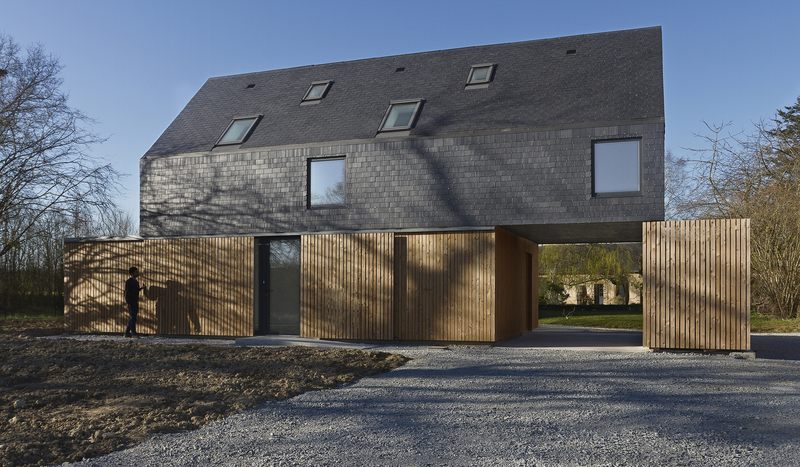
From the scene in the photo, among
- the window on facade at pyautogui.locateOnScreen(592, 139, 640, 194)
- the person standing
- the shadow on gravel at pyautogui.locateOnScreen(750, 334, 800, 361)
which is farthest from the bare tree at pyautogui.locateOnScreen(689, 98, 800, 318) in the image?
the person standing

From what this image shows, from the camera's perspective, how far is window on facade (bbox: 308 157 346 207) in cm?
1423

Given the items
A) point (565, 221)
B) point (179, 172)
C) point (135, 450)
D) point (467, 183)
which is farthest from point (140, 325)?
point (135, 450)

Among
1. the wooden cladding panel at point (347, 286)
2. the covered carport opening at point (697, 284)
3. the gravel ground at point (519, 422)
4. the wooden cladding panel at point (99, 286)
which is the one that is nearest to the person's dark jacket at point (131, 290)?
the wooden cladding panel at point (99, 286)

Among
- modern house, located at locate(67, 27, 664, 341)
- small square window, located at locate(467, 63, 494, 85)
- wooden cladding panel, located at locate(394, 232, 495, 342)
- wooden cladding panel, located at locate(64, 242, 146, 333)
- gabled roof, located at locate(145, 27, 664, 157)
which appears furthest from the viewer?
wooden cladding panel, located at locate(64, 242, 146, 333)

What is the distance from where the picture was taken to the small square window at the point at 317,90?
630 inches

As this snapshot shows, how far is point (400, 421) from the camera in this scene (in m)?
6.34

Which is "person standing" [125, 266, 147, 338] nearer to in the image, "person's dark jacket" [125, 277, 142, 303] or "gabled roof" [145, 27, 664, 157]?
"person's dark jacket" [125, 277, 142, 303]

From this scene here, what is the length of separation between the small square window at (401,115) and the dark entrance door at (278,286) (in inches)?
119

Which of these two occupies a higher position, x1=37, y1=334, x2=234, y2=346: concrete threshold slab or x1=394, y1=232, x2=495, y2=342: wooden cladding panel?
x1=394, y1=232, x2=495, y2=342: wooden cladding panel

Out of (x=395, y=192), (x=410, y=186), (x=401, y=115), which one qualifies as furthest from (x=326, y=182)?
(x=401, y=115)

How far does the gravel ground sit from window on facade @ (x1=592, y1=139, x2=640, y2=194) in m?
3.70

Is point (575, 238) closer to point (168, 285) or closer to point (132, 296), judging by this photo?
point (168, 285)

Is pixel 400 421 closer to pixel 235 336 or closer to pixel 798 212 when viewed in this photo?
pixel 235 336

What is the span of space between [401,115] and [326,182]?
2.06m
